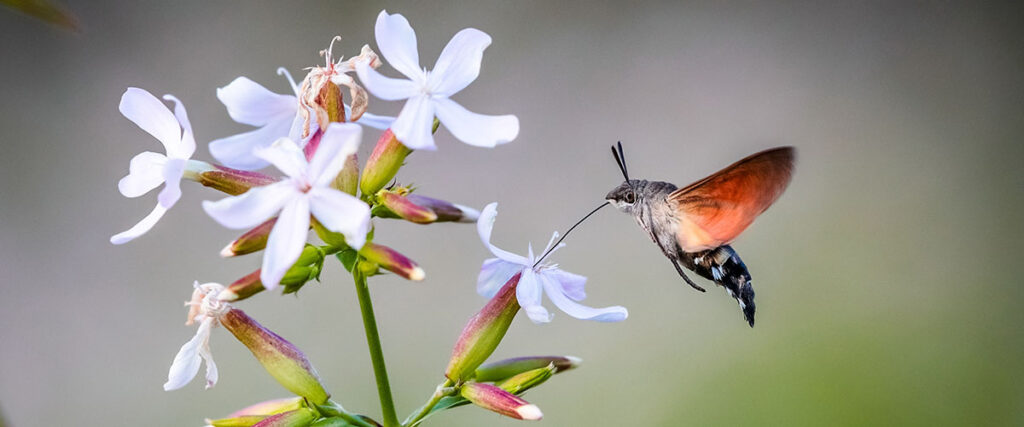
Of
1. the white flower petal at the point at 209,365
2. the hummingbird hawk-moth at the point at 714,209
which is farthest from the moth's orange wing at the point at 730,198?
the white flower petal at the point at 209,365

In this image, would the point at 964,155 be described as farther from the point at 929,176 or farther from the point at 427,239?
the point at 427,239

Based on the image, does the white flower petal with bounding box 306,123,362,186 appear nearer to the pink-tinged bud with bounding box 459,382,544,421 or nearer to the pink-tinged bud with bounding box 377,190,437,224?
the pink-tinged bud with bounding box 377,190,437,224

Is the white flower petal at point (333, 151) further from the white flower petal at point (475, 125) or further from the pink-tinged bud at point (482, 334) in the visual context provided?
the pink-tinged bud at point (482, 334)

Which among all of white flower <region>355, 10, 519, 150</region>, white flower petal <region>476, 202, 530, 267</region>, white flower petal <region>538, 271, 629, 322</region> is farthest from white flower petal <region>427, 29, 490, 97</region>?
white flower petal <region>538, 271, 629, 322</region>

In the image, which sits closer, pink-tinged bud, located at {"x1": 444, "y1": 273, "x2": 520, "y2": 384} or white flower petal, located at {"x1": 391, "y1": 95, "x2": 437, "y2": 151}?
white flower petal, located at {"x1": 391, "y1": 95, "x2": 437, "y2": 151}

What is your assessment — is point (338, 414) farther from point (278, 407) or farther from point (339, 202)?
point (339, 202)

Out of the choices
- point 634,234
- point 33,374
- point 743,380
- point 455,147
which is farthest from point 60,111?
point 743,380
